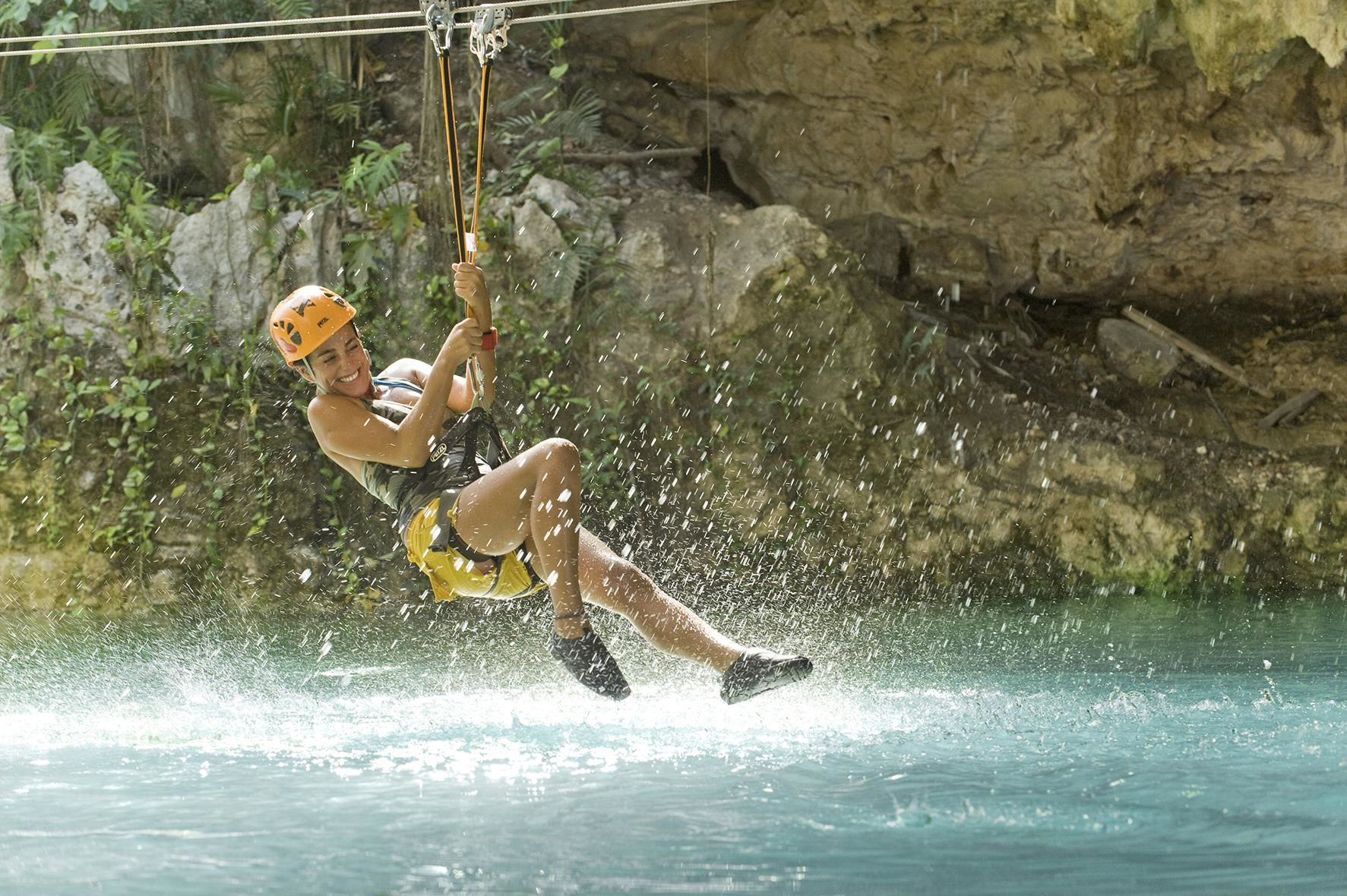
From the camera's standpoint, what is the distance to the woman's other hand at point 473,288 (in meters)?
4.90

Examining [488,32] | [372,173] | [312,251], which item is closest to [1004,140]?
[372,173]

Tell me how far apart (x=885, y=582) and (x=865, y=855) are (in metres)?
5.63

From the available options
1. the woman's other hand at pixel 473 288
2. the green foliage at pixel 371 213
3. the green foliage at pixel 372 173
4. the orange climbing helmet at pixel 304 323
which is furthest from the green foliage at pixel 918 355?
the orange climbing helmet at pixel 304 323

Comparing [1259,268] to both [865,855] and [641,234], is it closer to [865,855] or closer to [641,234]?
[641,234]

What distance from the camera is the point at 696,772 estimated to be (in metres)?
4.35

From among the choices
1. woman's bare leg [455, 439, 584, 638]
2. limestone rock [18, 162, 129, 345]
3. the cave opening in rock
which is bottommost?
woman's bare leg [455, 439, 584, 638]

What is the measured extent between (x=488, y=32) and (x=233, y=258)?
15.8 ft

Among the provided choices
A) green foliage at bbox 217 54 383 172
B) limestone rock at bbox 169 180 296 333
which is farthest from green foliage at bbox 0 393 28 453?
green foliage at bbox 217 54 383 172

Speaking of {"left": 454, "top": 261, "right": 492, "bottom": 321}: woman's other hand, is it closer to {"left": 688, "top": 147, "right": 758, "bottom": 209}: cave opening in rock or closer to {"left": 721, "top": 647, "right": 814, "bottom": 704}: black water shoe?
{"left": 721, "top": 647, "right": 814, "bottom": 704}: black water shoe

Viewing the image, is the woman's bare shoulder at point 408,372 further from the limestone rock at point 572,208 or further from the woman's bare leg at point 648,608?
the limestone rock at point 572,208

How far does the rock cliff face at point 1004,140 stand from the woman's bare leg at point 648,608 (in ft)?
18.7

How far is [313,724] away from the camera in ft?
17.7

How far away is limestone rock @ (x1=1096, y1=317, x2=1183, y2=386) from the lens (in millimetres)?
10492

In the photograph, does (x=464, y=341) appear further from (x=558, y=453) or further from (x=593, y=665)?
(x=593, y=665)
